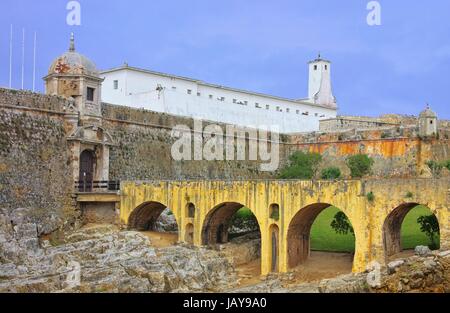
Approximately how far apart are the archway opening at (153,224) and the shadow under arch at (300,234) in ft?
19.0

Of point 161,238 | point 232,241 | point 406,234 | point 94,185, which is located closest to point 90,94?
point 94,185

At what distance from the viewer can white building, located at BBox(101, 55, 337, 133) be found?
45.1m

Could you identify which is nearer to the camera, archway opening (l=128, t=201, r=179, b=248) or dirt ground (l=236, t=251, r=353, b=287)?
dirt ground (l=236, t=251, r=353, b=287)

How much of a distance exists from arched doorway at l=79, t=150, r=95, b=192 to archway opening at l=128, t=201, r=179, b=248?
3042 mm

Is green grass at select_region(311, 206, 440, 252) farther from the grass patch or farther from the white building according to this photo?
the white building

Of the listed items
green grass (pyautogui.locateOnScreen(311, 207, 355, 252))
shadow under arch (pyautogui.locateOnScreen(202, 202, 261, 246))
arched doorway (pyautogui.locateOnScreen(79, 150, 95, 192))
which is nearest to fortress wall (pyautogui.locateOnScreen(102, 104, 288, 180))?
arched doorway (pyautogui.locateOnScreen(79, 150, 95, 192))

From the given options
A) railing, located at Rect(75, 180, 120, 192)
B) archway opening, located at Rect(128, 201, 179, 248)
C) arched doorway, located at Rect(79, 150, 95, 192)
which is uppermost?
arched doorway, located at Rect(79, 150, 95, 192)

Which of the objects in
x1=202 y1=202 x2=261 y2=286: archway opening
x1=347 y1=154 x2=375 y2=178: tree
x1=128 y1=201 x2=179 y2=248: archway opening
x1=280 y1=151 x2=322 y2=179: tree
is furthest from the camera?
x1=280 y1=151 x2=322 y2=179: tree

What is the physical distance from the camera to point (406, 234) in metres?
31.3

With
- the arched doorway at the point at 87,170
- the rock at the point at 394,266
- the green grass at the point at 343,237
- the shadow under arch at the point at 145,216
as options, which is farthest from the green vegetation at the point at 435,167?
the rock at the point at 394,266

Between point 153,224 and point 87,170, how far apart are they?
4.30 m
